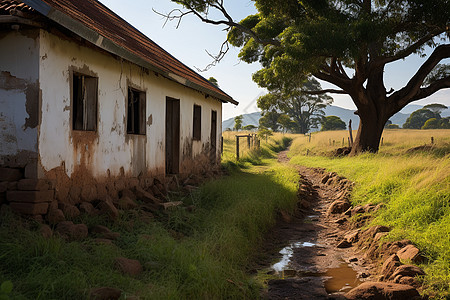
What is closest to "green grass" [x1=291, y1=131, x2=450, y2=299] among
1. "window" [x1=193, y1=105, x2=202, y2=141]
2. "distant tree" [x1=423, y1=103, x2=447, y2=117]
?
"window" [x1=193, y1=105, x2=202, y2=141]

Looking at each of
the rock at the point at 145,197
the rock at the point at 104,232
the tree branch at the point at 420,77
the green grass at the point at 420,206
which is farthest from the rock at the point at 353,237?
the tree branch at the point at 420,77

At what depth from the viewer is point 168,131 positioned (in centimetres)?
1062

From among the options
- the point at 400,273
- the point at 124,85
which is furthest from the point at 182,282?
the point at 124,85

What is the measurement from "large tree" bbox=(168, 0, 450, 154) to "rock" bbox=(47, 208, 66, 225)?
31.0 ft

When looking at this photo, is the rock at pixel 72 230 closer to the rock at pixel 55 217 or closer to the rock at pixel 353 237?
the rock at pixel 55 217

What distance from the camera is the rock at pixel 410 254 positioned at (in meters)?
4.71

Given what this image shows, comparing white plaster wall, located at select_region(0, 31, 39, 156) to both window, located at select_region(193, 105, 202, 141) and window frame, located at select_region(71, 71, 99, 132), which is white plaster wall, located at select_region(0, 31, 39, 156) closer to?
window frame, located at select_region(71, 71, 99, 132)

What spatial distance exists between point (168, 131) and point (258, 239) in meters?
5.06

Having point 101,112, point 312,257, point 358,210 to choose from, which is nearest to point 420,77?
point 358,210

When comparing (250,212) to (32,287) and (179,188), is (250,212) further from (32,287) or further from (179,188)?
(32,287)

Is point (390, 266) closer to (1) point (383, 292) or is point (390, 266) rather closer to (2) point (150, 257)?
(1) point (383, 292)

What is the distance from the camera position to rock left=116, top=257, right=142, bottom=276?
3953 millimetres

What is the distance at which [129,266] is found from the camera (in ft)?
13.1

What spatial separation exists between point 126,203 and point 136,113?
8.40 feet
